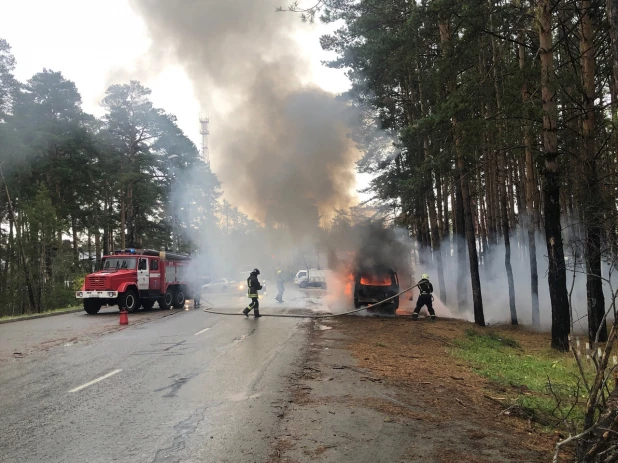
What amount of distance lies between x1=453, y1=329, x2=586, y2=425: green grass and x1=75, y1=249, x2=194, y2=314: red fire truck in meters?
14.8

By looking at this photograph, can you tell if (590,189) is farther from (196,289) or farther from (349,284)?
(196,289)

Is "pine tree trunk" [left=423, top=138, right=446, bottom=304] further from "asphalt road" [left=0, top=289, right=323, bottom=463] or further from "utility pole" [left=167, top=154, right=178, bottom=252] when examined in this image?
"utility pole" [left=167, top=154, right=178, bottom=252]

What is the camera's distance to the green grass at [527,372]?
20.6ft

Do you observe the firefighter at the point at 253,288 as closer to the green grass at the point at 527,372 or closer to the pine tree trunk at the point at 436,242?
the green grass at the point at 527,372

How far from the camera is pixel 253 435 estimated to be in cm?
509

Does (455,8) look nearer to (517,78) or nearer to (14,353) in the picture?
(517,78)

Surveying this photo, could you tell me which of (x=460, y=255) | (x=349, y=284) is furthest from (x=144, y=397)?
(x=460, y=255)

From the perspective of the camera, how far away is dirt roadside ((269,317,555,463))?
463 centimetres

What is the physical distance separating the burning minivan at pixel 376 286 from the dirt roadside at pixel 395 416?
9.81 meters

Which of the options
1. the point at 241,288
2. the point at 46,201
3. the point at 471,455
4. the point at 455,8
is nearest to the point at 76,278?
the point at 46,201

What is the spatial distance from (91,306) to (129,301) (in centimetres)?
177

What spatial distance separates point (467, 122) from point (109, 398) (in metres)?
10.9

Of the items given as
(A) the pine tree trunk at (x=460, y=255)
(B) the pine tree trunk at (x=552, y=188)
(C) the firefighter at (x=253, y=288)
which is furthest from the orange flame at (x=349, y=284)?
(B) the pine tree trunk at (x=552, y=188)

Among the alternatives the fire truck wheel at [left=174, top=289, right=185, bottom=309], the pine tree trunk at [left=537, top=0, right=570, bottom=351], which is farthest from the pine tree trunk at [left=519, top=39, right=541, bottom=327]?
the fire truck wheel at [left=174, top=289, right=185, bottom=309]
